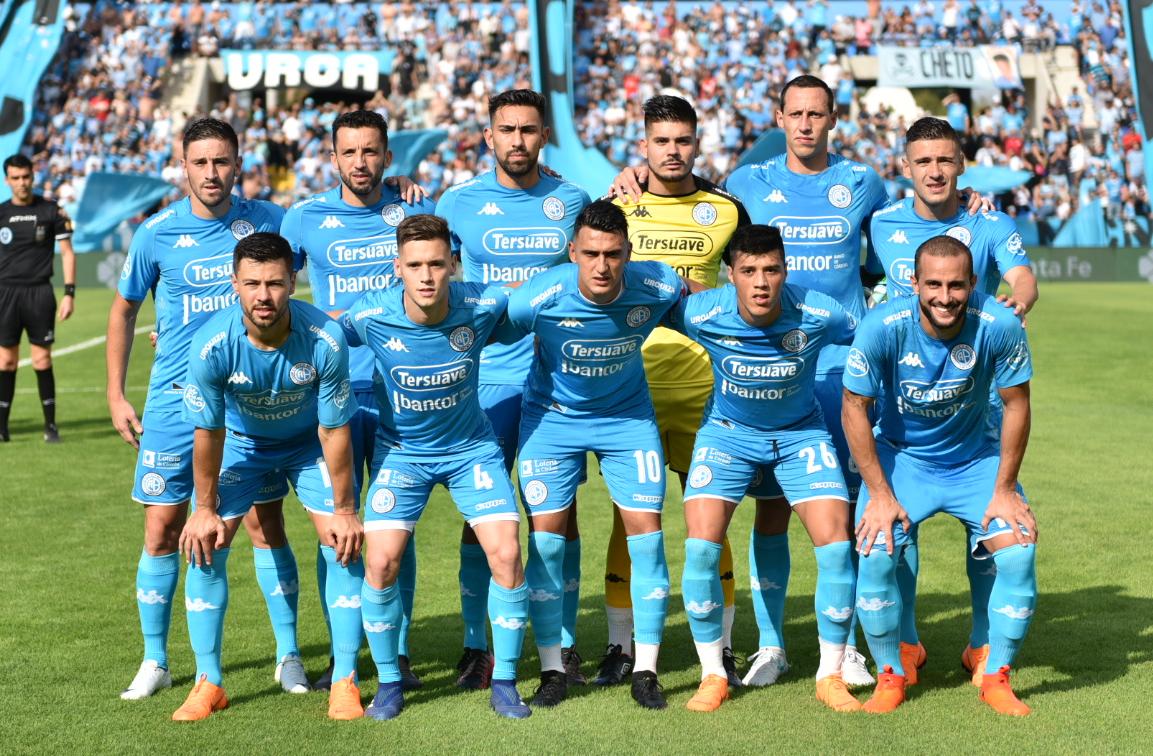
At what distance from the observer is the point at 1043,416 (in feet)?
44.5

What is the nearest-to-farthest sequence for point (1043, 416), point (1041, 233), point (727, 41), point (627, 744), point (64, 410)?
point (627, 744) → point (1043, 416) → point (64, 410) → point (1041, 233) → point (727, 41)

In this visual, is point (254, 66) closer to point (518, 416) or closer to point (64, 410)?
point (64, 410)

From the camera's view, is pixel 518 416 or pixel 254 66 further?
pixel 254 66

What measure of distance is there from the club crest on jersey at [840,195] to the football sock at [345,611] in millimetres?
2710

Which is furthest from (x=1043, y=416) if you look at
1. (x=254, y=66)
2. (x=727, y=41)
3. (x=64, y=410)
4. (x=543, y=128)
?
(x=254, y=66)

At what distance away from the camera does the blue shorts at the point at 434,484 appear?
5727 millimetres

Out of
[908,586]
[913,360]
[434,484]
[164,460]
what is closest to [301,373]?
[434,484]

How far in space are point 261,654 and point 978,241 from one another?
3.86 metres

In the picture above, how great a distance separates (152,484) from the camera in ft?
19.4

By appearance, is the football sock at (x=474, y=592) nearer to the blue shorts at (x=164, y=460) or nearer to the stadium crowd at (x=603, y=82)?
the blue shorts at (x=164, y=460)

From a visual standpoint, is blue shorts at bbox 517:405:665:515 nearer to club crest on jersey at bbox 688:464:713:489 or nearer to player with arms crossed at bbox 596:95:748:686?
club crest on jersey at bbox 688:464:713:489

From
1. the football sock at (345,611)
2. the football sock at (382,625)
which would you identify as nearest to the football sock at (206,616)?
the football sock at (345,611)

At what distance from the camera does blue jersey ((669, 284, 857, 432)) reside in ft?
19.2

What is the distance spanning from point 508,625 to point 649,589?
2.03 ft
